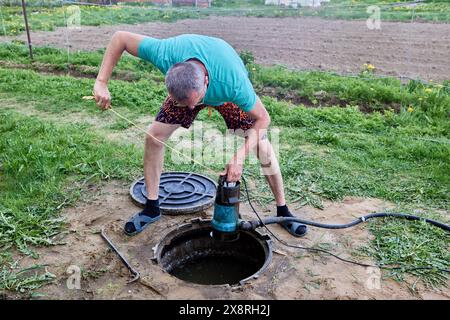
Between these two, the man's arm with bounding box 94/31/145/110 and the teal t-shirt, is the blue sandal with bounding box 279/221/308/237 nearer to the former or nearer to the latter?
the teal t-shirt

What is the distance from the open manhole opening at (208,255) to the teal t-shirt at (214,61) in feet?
3.45

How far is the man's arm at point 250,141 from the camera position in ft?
8.38

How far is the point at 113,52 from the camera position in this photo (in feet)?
9.14

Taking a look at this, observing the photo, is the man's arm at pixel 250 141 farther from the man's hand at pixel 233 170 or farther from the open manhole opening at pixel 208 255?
the open manhole opening at pixel 208 255

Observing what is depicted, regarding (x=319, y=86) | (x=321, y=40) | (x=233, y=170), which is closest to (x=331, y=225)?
(x=233, y=170)

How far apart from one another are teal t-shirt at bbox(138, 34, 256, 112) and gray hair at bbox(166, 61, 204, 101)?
0.17 meters

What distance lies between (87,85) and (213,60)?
4.48m

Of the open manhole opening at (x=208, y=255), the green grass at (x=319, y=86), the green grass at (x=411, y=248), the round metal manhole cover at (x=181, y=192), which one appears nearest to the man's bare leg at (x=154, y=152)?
the round metal manhole cover at (x=181, y=192)

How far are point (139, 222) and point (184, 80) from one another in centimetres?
133

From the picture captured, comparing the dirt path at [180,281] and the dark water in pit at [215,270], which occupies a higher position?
the dirt path at [180,281]

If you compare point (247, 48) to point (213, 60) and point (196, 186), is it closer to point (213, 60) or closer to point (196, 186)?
point (196, 186)

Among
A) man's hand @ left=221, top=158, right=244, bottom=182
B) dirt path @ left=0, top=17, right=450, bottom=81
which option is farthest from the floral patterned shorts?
dirt path @ left=0, top=17, right=450, bottom=81

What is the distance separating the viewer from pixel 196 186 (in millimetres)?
3771

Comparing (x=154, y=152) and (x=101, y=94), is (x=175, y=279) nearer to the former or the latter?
(x=154, y=152)
